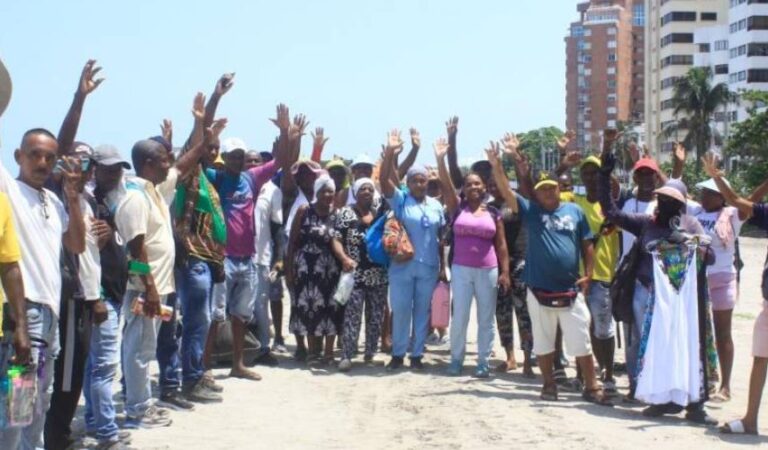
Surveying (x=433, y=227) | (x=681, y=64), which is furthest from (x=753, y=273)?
(x=681, y=64)

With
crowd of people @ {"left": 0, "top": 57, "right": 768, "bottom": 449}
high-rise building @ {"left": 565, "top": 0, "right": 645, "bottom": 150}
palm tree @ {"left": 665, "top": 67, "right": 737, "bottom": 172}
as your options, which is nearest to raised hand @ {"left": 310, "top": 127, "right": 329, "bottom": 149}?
crowd of people @ {"left": 0, "top": 57, "right": 768, "bottom": 449}

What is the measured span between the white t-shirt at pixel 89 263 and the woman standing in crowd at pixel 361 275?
4.43 metres

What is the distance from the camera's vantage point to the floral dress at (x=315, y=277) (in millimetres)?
11047

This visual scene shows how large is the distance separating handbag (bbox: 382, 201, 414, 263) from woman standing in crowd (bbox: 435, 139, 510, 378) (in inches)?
20.4

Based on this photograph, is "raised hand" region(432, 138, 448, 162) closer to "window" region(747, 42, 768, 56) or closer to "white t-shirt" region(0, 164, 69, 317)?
"white t-shirt" region(0, 164, 69, 317)

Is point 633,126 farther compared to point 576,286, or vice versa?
point 633,126

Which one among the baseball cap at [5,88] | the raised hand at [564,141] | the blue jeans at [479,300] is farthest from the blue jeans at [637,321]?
the baseball cap at [5,88]

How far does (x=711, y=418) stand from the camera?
28.0 feet

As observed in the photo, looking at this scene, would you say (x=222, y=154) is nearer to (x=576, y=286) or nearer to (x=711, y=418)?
(x=576, y=286)

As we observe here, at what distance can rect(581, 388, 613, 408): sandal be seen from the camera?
922cm

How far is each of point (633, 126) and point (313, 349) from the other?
4982 inches

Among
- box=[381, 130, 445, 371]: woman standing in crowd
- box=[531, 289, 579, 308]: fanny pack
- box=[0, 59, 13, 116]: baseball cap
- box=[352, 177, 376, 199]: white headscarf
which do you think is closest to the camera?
box=[0, 59, 13, 116]: baseball cap

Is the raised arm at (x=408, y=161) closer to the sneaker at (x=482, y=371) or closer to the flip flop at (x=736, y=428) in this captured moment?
the sneaker at (x=482, y=371)

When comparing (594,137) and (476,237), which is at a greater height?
(594,137)
